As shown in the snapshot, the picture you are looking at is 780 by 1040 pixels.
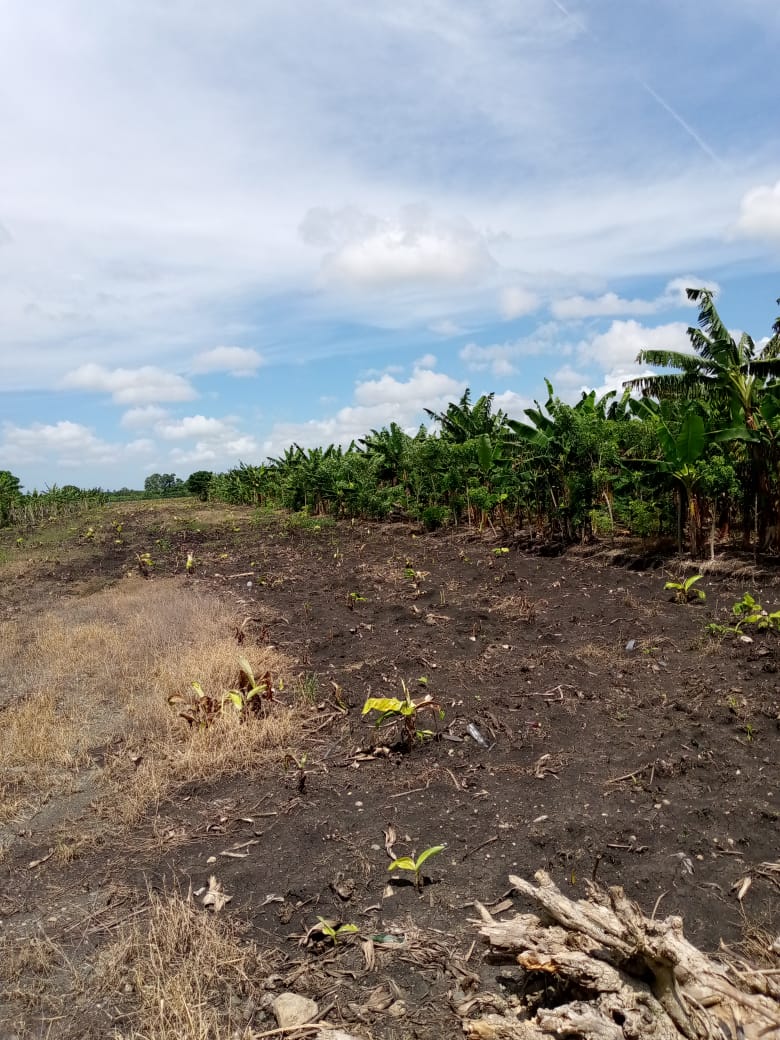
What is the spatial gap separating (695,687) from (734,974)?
3636 mm

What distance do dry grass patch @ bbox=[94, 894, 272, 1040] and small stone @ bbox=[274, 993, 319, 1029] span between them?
152 mm

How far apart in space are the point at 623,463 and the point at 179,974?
34.5ft

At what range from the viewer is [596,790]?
165 inches

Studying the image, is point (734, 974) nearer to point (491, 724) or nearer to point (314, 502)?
point (491, 724)

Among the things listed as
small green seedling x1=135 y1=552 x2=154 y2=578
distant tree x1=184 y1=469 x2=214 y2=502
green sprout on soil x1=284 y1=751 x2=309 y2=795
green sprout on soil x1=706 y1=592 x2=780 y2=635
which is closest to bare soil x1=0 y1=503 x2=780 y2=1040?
green sprout on soil x1=284 y1=751 x2=309 y2=795

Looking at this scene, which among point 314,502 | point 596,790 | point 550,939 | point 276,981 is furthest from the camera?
point 314,502

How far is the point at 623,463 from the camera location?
11594mm

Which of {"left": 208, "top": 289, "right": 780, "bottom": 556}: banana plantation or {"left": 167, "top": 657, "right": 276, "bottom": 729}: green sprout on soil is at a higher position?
{"left": 208, "top": 289, "right": 780, "bottom": 556}: banana plantation

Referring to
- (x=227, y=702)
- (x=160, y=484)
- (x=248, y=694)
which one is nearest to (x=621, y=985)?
A: (x=248, y=694)

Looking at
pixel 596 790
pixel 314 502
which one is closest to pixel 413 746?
pixel 596 790

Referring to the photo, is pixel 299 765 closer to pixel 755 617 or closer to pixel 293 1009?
pixel 293 1009

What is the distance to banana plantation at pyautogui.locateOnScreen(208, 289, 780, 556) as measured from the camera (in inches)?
414

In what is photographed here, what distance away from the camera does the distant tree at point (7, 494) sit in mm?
30500

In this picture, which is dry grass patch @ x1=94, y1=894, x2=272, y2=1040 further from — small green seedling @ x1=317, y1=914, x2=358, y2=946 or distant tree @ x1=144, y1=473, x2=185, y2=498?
distant tree @ x1=144, y1=473, x2=185, y2=498
